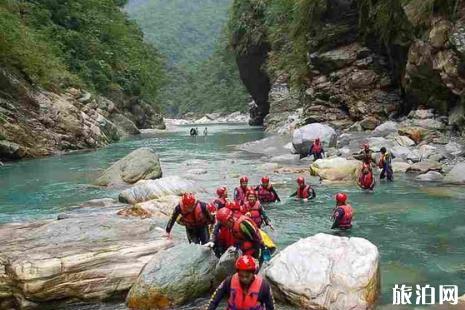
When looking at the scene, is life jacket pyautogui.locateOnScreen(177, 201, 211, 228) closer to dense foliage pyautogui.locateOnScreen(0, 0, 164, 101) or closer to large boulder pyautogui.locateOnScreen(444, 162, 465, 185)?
large boulder pyautogui.locateOnScreen(444, 162, 465, 185)

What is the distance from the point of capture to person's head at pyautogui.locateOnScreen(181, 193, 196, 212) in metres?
9.17

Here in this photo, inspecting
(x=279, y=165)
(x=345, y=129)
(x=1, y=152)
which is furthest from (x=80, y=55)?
(x=279, y=165)

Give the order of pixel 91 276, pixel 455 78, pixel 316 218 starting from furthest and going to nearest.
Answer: pixel 455 78 < pixel 316 218 < pixel 91 276

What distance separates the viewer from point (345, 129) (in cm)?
3042

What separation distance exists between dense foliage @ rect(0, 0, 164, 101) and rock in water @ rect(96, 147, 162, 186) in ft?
45.3

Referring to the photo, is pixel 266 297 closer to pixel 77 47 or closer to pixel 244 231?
pixel 244 231

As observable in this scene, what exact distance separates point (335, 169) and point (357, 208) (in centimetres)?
461

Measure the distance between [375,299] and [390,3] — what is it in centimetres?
2278

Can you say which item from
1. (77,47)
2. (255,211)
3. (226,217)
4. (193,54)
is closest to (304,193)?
(255,211)

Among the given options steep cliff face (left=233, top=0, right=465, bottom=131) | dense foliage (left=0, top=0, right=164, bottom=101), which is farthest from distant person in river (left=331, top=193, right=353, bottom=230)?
dense foliage (left=0, top=0, right=164, bottom=101)

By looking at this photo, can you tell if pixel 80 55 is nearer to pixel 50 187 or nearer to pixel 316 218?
pixel 50 187

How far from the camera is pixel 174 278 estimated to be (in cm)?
785

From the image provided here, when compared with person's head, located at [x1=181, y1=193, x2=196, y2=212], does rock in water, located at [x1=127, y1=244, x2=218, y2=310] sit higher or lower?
lower

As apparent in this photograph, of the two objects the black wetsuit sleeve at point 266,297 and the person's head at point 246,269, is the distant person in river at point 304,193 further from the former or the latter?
the person's head at point 246,269
